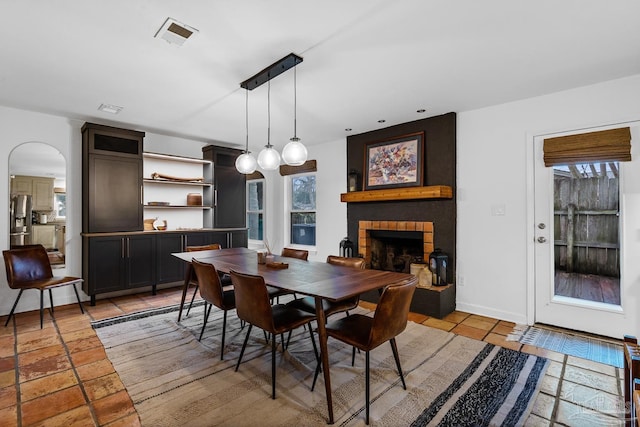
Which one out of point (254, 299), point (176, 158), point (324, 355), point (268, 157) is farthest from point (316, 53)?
point (176, 158)

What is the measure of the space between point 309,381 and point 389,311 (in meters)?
0.85

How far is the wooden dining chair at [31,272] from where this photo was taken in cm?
335

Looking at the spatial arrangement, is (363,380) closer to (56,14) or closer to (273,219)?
(56,14)

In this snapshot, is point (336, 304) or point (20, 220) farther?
point (20, 220)

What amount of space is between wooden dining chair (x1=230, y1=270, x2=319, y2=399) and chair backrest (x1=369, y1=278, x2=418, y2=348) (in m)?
0.57

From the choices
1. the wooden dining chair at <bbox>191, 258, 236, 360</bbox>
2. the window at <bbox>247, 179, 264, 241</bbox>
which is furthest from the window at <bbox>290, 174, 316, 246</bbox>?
the wooden dining chair at <bbox>191, 258, 236, 360</bbox>

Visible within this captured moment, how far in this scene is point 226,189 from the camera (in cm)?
525

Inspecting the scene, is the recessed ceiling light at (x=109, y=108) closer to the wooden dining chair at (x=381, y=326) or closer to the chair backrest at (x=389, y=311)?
the wooden dining chair at (x=381, y=326)

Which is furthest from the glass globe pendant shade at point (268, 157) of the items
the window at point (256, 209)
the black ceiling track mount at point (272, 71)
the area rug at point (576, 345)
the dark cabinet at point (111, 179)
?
the window at point (256, 209)

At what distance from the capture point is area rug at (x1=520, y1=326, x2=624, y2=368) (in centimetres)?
256

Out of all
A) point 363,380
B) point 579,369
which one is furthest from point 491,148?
point 363,380

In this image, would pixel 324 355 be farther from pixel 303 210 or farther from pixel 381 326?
pixel 303 210

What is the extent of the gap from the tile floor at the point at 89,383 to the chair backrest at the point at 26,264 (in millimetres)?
503

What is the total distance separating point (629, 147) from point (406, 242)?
2499 millimetres
